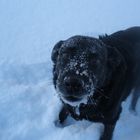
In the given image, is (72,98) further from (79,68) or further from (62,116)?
(62,116)

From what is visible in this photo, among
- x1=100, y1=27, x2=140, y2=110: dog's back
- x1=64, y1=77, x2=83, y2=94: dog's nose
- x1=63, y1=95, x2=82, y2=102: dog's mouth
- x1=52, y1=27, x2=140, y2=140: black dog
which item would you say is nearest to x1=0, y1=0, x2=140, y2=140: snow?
x1=52, y1=27, x2=140, y2=140: black dog

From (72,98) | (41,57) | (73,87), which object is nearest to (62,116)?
(72,98)

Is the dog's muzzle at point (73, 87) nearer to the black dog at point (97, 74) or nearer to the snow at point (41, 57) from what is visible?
the black dog at point (97, 74)

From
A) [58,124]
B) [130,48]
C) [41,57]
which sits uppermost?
[130,48]

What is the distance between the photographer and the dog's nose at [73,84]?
3189mm

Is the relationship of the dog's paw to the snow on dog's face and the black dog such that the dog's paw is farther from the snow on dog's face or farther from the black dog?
the snow on dog's face

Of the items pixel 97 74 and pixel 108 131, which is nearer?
pixel 97 74

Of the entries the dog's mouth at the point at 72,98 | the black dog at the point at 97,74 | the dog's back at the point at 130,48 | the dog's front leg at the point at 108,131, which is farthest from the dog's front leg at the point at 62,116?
the dog's mouth at the point at 72,98

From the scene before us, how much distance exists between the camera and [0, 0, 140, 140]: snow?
163 inches

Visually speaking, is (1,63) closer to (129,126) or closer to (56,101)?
(56,101)

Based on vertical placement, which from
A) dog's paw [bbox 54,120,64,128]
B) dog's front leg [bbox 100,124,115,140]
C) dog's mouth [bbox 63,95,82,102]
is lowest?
dog's paw [bbox 54,120,64,128]

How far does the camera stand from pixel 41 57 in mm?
5555

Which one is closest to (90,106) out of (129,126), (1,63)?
(129,126)

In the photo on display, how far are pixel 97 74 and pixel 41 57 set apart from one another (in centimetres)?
222
